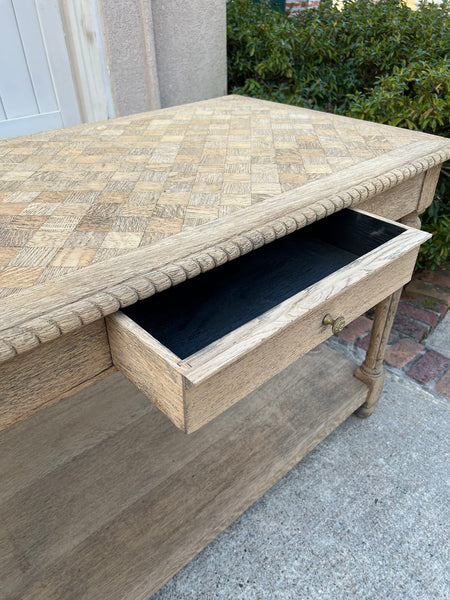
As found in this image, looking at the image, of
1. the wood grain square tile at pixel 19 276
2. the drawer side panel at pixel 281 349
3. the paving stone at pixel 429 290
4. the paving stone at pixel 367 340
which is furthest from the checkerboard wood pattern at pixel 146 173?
the paving stone at pixel 429 290

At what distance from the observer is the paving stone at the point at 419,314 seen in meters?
2.05

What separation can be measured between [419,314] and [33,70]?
2.19 metres

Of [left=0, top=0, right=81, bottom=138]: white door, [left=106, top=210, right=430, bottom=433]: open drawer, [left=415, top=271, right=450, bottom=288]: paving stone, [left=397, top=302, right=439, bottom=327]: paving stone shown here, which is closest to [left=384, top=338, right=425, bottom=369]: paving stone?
[left=397, top=302, right=439, bottom=327]: paving stone

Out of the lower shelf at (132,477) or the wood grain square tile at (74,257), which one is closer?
the wood grain square tile at (74,257)

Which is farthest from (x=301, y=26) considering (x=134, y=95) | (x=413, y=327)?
(x=413, y=327)

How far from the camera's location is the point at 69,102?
2.36 meters

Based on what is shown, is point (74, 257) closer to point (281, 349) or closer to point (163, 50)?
point (281, 349)

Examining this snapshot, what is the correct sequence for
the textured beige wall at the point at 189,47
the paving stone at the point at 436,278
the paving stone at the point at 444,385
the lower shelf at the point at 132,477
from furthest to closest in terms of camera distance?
the textured beige wall at the point at 189,47, the paving stone at the point at 436,278, the paving stone at the point at 444,385, the lower shelf at the point at 132,477

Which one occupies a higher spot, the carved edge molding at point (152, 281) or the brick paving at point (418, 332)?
the carved edge molding at point (152, 281)

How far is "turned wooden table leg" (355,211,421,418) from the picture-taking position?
4.57ft

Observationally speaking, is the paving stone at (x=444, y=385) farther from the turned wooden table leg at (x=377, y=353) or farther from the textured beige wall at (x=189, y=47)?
the textured beige wall at (x=189, y=47)

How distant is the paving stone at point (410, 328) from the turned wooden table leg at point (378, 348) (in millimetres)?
516

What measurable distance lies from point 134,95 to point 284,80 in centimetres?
94

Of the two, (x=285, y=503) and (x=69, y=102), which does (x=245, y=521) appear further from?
(x=69, y=102)
